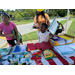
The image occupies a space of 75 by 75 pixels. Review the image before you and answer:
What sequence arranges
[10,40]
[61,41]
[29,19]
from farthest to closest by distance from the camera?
[29,19] < [10,40] < [61,41]

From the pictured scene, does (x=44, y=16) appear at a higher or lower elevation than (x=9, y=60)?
higher

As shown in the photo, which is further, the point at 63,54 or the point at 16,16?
the point at 16,16

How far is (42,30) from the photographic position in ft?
5.41

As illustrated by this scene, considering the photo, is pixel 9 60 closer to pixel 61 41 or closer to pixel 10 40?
pixel 10 40

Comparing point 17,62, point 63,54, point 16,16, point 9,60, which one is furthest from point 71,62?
point 16,16

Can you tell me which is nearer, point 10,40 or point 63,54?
point 63,54
